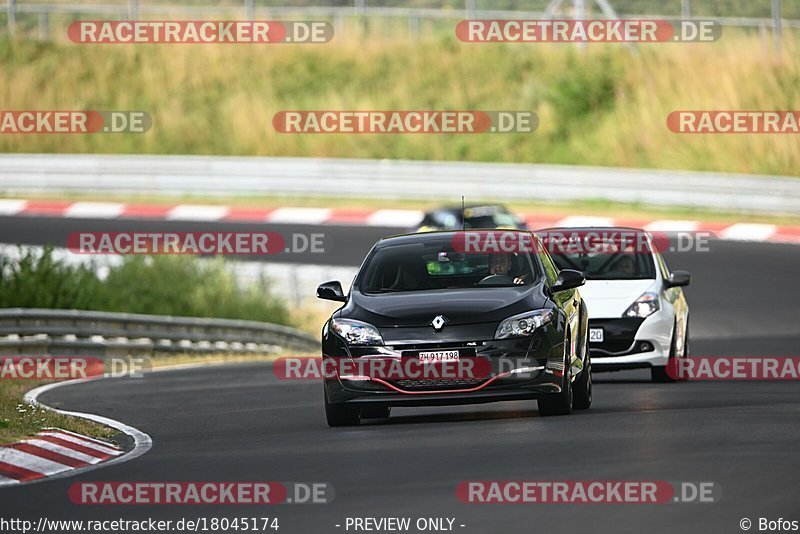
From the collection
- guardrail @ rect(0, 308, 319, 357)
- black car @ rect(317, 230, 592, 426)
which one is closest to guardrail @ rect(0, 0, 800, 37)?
guardrail @ rect(0, 308, 319, 357)

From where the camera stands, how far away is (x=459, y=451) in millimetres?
11945

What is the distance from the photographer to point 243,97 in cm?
5262

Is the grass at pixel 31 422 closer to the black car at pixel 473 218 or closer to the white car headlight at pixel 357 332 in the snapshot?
the white car headlight at pixel 357 332

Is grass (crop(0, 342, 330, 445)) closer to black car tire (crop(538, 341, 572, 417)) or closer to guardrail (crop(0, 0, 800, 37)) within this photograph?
black car tire (crop(538, 341, 572, 417))

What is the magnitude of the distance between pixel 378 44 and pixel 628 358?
118 ft

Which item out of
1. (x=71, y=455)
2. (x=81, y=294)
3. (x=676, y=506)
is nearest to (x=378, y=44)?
(x=81, y=294)

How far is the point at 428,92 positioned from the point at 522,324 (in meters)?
38.6

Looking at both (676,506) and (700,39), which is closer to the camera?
(676,506)

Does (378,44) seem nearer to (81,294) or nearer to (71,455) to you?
(81,294)

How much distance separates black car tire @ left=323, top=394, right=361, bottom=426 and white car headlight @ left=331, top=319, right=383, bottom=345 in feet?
1.78

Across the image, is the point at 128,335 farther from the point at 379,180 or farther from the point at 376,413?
the point at 379,180

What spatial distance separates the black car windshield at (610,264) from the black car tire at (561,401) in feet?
15.9

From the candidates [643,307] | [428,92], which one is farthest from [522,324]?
[428,92]

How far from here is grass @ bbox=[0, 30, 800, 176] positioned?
4731cm
